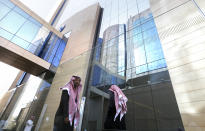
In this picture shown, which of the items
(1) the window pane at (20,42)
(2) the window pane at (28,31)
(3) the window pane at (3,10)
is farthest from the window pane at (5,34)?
(3) the window pane at (3,10)

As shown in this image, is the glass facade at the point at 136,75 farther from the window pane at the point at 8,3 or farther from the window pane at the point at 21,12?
the window pane at the point at 8,3

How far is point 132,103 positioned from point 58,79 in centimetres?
485

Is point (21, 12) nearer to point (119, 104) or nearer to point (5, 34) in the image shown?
point (5, 34)

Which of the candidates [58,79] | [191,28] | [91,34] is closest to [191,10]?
[191,28]

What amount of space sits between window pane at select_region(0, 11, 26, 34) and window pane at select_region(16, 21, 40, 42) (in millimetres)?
265

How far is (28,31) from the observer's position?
28.0 ft

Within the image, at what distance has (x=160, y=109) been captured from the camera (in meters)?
2.41

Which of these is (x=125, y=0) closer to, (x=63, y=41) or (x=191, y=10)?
(x=191, y=10)

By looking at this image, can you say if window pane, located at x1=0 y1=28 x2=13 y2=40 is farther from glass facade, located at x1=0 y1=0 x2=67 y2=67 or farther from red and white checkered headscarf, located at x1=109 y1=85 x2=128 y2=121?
red and white checkered headscarf, located at x1=109 y1=85 x2=128 y2=121

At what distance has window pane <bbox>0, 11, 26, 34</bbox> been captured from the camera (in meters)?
7.39

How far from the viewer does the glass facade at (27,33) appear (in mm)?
7469

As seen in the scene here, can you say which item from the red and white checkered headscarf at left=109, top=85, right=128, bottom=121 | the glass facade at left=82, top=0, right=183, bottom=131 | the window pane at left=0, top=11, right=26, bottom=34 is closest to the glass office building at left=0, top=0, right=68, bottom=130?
the window pane at left=0, top=11, right=26, bottom=34

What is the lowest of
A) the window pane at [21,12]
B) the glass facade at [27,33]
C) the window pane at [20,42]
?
the window pane at [20,42]

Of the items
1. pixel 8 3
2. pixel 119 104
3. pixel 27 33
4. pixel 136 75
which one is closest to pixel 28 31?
pixel 27 33
